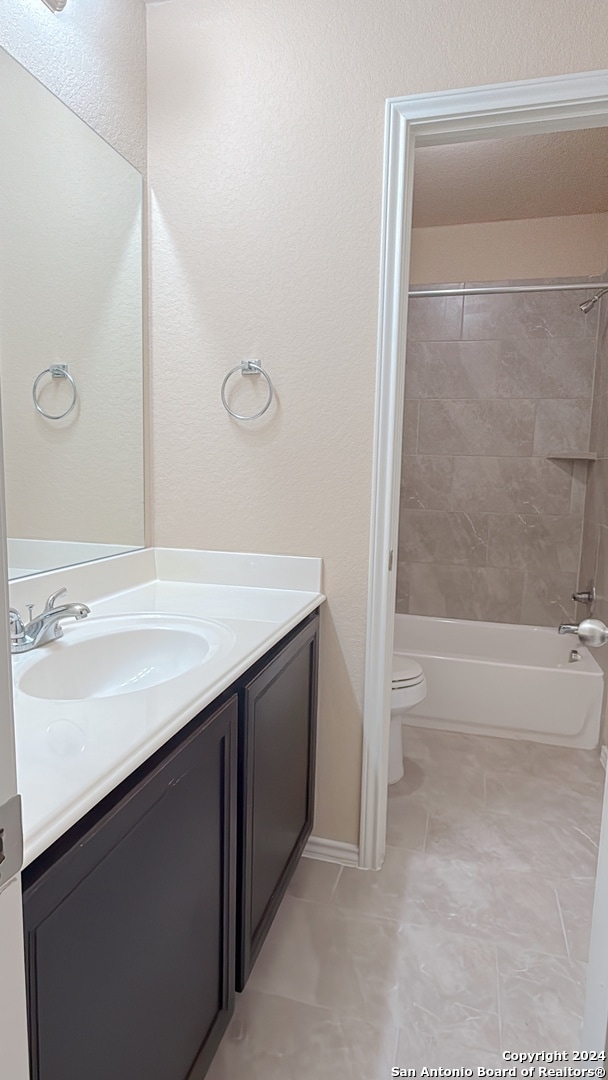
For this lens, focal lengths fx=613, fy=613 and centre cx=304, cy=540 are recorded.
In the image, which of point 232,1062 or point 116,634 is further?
point 116,634

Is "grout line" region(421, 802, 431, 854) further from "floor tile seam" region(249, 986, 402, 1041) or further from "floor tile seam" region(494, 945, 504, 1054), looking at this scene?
"floor tile seam" region(249, 986, 402, 1041)

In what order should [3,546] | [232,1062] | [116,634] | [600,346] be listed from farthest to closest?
[600,346] → [116,634] → [232,1062] → [3,546]

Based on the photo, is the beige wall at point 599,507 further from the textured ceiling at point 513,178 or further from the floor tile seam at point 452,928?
the floor tile seam at point 452,928

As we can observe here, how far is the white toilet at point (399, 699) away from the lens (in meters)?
2.24

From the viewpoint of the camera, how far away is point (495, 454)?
10.5 ft

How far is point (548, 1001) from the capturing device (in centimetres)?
140

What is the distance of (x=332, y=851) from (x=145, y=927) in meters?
1.16

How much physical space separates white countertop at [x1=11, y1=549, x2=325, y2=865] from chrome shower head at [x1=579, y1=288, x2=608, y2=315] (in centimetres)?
208

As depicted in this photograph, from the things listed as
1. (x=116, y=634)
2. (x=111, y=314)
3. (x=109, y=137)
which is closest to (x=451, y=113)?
(x=109, y=137)

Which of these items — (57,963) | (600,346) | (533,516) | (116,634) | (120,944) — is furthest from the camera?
(533,516)

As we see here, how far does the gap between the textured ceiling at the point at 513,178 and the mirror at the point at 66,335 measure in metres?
1.17

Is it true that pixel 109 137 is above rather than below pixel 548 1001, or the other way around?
above

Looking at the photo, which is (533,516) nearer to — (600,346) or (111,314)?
(600,346)

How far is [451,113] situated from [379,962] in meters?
2.13
